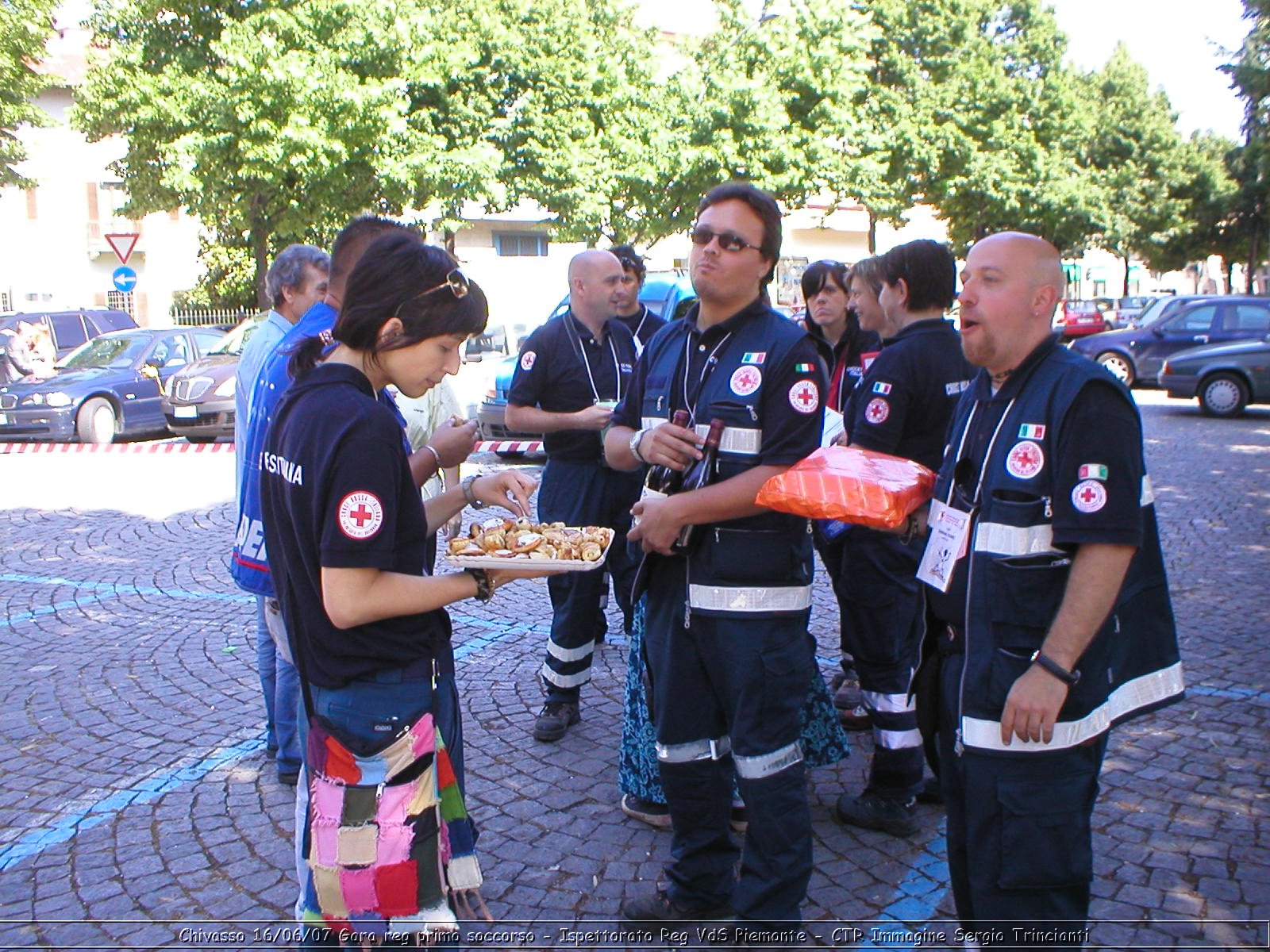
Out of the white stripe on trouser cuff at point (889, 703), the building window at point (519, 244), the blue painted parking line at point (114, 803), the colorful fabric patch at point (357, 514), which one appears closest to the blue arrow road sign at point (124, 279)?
the building window at point (519, 244)

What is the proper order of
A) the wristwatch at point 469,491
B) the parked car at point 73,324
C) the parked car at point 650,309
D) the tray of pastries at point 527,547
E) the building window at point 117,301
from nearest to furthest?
1. the tray of pastries at point 527,547
2. the wristwatch at point 469,491
3. the parked car at point 650,309
4. the parked car at point 73,324
5. the building window at point 117,301

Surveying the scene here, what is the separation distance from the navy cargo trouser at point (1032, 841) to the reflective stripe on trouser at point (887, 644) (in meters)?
1.48

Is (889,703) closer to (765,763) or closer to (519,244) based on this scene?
(765,763)

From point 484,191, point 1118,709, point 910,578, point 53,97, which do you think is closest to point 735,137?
point 484,191

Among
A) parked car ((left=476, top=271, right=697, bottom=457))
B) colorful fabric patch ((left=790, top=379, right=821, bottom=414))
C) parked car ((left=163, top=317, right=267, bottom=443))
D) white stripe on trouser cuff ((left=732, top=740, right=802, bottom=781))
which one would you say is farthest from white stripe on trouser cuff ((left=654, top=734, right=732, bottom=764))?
parked car ((left=163, top=317, right=267, bottom=443))

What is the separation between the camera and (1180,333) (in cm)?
2005

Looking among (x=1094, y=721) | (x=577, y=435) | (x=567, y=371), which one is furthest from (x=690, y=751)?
(x=567, y=371)

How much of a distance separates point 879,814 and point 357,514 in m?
2.66

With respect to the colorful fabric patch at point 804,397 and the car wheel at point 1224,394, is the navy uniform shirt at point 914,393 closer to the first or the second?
the colorful fabric patch at point 804,397

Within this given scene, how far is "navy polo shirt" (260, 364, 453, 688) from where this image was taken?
230cm

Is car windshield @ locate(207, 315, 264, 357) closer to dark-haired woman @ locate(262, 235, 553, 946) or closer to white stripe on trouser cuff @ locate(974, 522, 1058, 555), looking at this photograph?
dark-haired woman @ locate(262, 235, 553, 946)

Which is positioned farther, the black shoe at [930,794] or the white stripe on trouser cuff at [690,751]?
the black shoe at [930,794]

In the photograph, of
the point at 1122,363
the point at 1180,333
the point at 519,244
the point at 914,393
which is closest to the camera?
the point at 914,393

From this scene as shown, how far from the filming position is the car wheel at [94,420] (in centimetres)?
1602
